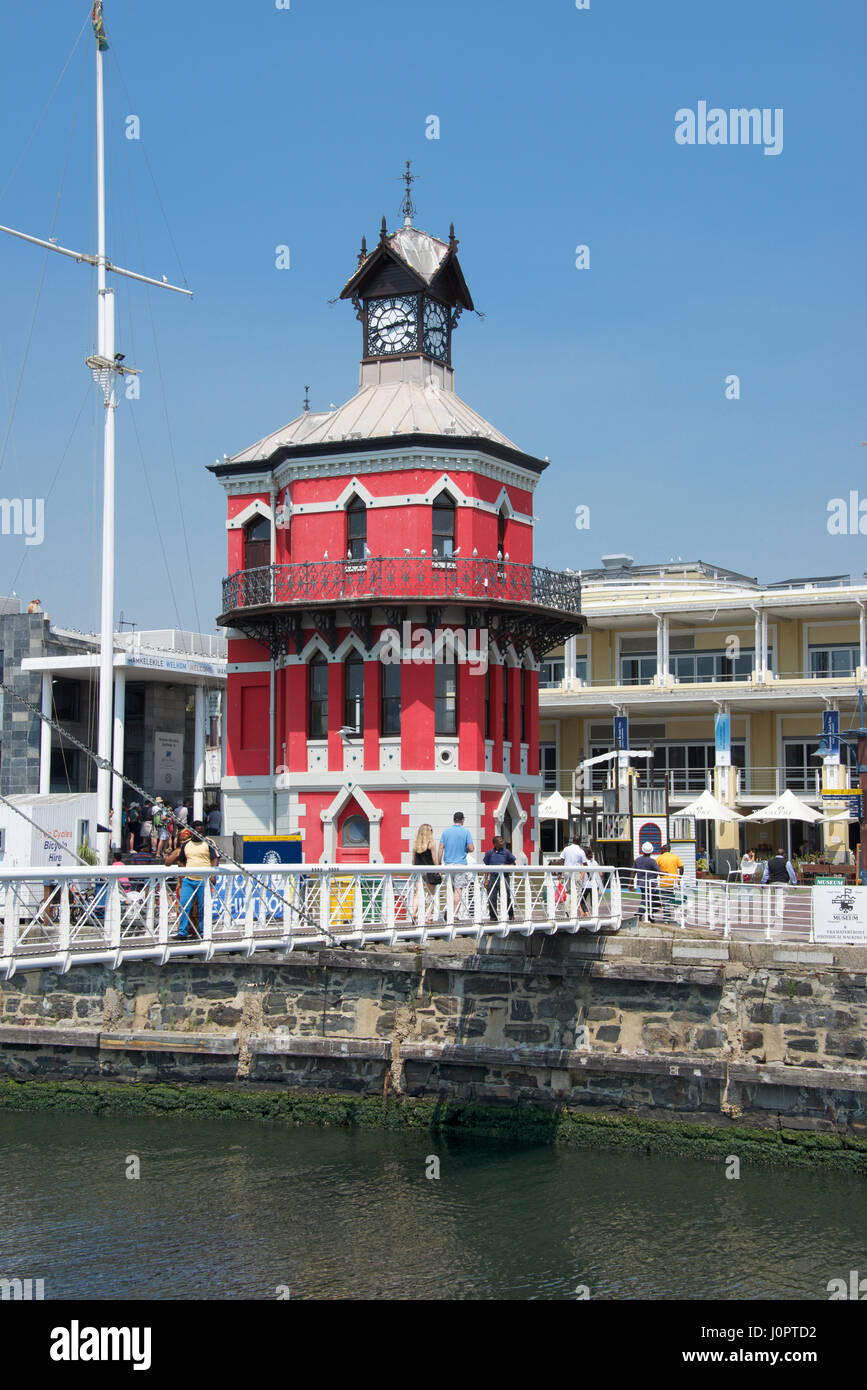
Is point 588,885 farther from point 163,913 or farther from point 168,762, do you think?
point 168,762

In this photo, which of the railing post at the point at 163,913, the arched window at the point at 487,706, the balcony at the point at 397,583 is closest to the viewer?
the railing post at the point at 163,913

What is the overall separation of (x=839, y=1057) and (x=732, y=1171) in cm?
256

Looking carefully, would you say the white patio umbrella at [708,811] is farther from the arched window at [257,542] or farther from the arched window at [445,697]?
the arched window at [257,542]

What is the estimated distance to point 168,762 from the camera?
4722 cm

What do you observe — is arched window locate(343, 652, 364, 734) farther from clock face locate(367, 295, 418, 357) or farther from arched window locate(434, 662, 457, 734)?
clock face locate(367, 295, 418, 357)

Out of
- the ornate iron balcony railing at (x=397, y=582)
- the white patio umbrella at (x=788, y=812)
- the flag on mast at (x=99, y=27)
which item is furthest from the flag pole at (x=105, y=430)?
the white patio umbrella at (x=788, y=812)

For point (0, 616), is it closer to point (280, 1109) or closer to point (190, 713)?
point (190, 713)

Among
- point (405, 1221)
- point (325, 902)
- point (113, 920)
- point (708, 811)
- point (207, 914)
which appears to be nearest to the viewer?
point (113, 920)

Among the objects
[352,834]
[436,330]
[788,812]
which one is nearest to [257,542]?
[436,330]

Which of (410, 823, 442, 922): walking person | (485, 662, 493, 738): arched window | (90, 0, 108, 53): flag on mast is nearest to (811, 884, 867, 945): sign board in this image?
(410, 823, 442, 922): walking person

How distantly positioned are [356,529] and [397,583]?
2.40m

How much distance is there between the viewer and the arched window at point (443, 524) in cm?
3428

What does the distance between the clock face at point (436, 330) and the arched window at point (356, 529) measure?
5.74 m
